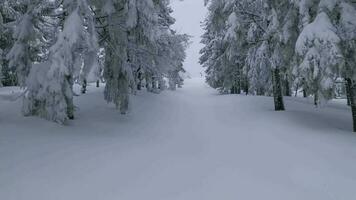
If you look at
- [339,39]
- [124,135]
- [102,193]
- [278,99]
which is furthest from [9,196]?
[278,99]

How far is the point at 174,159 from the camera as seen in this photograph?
963cm

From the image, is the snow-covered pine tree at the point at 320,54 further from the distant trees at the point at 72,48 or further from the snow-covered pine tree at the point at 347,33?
the distant trees at the point at 72,48

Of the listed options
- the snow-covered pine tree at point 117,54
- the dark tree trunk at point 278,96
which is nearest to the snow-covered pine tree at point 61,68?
the snow-covered pine tree at point 117,54

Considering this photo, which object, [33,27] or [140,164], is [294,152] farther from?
[33,27]

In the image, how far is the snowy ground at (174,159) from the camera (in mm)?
7066

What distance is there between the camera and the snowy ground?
7066mm

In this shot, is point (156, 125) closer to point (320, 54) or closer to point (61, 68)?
point (61, 68)

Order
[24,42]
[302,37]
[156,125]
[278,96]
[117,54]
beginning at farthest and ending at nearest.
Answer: [278,96] < [156,125] < [117,54] < [24,42] < [302,37]

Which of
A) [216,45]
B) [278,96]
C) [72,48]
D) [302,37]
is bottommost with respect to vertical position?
[278,96]

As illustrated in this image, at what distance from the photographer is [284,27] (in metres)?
14.9

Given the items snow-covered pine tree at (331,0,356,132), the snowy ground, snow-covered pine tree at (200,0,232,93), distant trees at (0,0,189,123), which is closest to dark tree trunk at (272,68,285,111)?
the snowy ground

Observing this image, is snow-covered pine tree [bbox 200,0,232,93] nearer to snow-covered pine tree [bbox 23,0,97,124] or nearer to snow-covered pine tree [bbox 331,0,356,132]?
snow-covered pine tree [bbox 331,0,356,132]

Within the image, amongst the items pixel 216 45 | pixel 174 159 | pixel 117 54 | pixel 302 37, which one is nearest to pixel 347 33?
pixel 302 37

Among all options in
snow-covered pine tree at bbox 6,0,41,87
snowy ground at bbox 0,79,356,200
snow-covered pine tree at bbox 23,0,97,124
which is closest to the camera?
snowy ground at bbox 0,79,356,200
